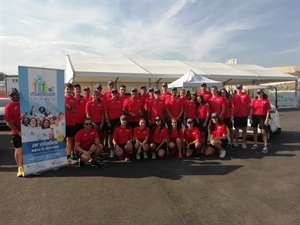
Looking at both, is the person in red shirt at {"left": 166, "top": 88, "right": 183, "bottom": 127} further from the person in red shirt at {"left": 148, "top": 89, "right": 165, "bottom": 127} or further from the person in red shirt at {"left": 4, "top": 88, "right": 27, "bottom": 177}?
the person in red shirt at {"left": 4, "top": 88, "right": 27, "bottom": 177}

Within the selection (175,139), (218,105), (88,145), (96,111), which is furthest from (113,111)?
(218,105)

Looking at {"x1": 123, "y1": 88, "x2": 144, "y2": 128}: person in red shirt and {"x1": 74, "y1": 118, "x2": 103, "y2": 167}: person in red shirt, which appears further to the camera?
{"x1": 123, "y1": 88, "x2": 144, "y2": 128}: person in red shirt

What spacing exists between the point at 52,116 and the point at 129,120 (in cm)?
239

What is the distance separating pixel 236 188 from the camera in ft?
17.8

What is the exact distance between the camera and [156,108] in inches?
337

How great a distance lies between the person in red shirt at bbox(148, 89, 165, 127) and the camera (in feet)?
28.1

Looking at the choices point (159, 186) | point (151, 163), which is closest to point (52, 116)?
point (151, 163)

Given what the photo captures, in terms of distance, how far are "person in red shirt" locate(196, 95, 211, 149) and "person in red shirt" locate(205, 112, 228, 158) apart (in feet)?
0.65

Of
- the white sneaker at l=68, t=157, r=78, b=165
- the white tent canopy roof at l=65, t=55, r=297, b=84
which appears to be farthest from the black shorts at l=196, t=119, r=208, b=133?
Answer: the white tent canopy roof at l=65, t=55, r=297, b=84

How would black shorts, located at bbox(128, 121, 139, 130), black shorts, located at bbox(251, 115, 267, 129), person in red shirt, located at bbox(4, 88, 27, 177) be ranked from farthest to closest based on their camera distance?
1. black shorts, located at bbox(251, 115, 267, 129)
2. black shorts, located at bbox(128, 121, 139, 130)
3. person in red shirt, located at bbox(4, 88, 27, 177)

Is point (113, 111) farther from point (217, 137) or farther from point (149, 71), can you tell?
point (149, 71)

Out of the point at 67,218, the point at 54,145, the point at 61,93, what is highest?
the point at 61,93

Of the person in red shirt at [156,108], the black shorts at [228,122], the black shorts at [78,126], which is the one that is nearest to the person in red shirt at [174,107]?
the person in red shirt at [156,108]

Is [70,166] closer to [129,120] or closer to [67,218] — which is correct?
[129,120]
